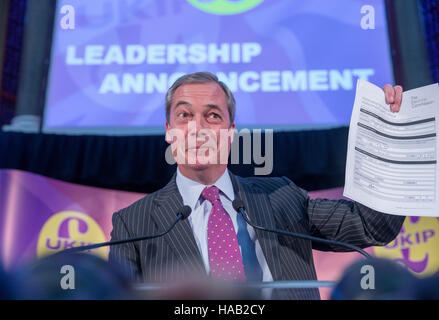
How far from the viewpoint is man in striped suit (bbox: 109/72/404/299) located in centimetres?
93

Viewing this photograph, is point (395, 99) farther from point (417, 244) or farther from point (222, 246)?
point (417, 244)

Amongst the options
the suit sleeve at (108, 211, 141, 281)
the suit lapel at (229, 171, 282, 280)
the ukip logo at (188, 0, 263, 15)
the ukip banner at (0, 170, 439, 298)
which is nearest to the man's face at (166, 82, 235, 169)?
the suit lapel at (229, 171, 282, 280)

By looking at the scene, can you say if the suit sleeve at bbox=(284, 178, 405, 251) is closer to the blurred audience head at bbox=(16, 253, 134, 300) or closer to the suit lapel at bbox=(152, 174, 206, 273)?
the suit lapel at bbox=(152, 174, 206, 273)

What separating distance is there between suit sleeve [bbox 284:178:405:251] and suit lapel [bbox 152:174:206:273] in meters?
0.32

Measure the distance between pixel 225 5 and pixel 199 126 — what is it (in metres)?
2.12

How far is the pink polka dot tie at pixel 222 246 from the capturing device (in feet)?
2.93

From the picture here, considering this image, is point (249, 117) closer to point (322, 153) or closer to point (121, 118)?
point (322, 153)

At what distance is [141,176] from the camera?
2797mm

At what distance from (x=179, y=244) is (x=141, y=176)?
1.91 meters

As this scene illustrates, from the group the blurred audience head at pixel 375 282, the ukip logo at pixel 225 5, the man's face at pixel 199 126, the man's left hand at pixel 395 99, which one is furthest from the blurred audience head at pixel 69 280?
the ukip logo at pixel 225 5

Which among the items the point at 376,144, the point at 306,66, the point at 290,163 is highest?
the point at 306,66

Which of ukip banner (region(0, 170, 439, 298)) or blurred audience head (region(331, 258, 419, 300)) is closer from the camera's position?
blurred audience head (region(331, 258, 419, 300))

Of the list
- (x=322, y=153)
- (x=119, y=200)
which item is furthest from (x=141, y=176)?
(x=322, y=153)
